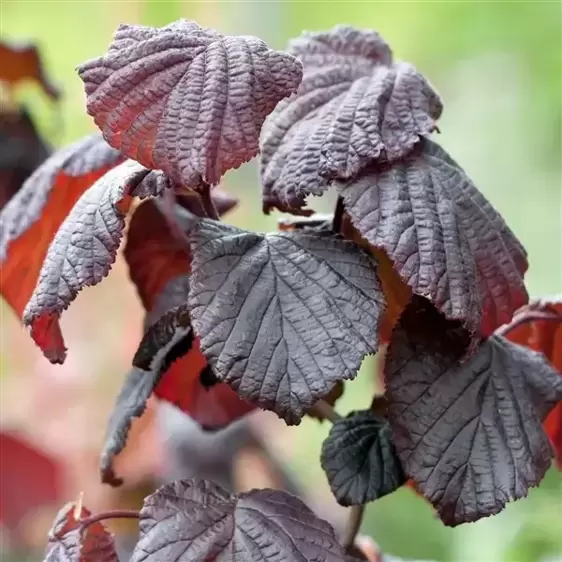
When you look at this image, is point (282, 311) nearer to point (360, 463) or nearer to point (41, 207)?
point (360, 463)

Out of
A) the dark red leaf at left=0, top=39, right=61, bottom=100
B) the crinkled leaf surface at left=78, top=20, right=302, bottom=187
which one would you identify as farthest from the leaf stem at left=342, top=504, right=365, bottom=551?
the dark red leaf at left=0, top=39, right=61, bottom=100

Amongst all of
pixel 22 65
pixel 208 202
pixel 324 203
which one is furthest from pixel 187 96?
pixel 324 203

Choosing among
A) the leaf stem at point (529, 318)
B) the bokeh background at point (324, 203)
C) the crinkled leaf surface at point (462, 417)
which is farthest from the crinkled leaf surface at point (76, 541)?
the bokeh background at point (324, 203)

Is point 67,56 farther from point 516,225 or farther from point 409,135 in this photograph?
point 409,135

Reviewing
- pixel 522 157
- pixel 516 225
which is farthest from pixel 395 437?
pixel 522 157

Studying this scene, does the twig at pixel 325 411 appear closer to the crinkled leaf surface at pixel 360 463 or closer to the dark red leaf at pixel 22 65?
the crinkled leaf surface at pixel 360 463

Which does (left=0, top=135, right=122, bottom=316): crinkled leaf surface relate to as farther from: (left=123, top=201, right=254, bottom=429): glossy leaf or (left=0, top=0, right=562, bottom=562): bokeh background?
(left=0, top=0, right=562, bottom=562): bokeh background
